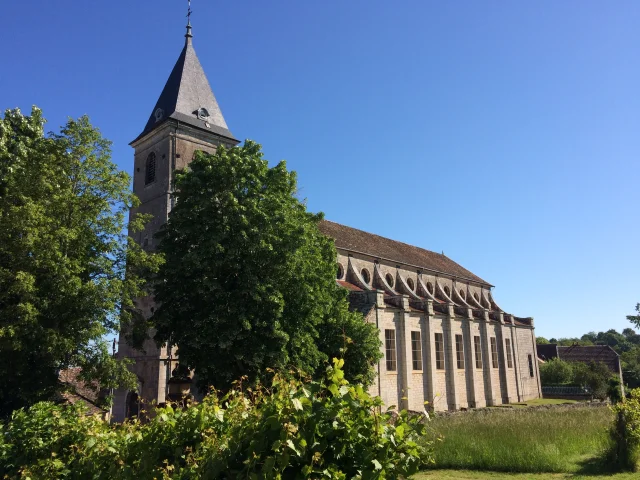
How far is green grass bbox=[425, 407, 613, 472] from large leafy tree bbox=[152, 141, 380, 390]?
561cm

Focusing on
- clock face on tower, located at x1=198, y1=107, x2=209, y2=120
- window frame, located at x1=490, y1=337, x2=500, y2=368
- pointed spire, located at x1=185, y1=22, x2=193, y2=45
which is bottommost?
window frame, located at x1=490, y1=337, x2=500, y2=368

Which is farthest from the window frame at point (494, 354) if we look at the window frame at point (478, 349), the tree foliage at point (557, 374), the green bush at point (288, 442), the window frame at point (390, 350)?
the green bush at point (288, 442)

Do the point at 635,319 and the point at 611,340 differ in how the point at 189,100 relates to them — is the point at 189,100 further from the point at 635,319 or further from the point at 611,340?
the point at 611,340

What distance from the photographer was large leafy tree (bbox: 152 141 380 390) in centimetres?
1677

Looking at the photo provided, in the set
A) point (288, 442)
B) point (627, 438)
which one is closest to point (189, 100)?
point (627, 438)

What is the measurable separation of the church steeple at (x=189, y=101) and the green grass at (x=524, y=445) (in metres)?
21.7

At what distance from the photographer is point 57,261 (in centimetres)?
1355

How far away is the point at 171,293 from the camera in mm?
17875

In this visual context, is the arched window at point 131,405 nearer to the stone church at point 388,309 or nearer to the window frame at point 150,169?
the stone church at point 388,309

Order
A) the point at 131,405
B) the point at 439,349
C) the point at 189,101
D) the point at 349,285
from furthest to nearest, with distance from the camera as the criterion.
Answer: the point at 439,349 → the point at 349,285 → the point at 189,101 → the point at 131,405

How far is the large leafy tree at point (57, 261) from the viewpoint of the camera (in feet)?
43.0

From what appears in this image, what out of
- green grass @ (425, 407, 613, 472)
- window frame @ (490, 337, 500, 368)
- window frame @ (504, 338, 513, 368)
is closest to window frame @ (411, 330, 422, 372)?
window frame @ (490, 337, 500, 368)

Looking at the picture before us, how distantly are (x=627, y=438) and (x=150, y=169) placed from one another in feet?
86.2

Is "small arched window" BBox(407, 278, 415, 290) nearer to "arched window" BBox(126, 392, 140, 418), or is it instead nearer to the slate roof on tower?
the slate roof on tower
